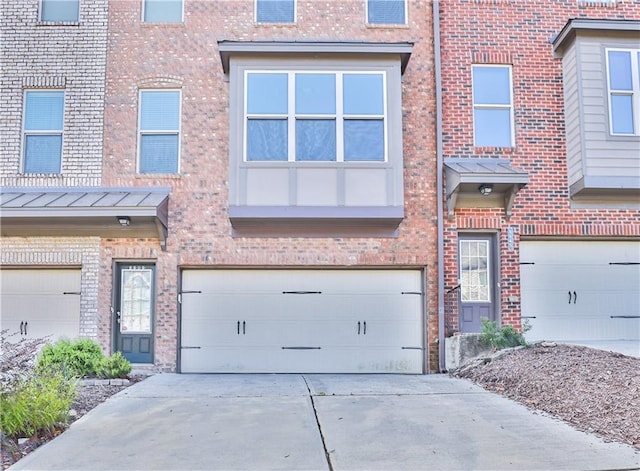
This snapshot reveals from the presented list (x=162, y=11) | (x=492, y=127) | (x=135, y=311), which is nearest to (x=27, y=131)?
(x=162, y=11)

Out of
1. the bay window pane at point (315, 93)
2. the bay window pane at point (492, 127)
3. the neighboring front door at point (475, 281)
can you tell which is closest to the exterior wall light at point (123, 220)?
the bay window pane at point (315, 93)

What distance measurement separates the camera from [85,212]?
905cm

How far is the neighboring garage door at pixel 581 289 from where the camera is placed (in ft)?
33.4

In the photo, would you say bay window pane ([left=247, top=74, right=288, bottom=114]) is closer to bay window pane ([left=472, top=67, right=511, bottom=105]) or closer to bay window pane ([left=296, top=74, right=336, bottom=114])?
bay window pane ([left=296, top=74, right=336, bottom=114])

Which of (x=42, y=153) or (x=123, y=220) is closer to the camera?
(x=123, y=220)

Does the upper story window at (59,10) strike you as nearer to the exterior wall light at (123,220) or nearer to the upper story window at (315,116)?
the upper story window at (315,116)

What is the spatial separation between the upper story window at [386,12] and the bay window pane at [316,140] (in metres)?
2.54

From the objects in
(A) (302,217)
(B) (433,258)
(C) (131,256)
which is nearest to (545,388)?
(B) (433,258)

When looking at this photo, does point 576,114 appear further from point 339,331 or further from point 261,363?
point 261,363

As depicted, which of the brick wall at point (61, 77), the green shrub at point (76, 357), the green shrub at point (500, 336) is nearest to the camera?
the green shrub at point (76, 357)

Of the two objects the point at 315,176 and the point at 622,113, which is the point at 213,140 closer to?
the point at 315,176

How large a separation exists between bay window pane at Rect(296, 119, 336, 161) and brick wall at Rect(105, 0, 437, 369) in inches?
58.4

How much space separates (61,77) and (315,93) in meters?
4.89

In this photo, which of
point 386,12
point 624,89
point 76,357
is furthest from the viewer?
point 386,12
